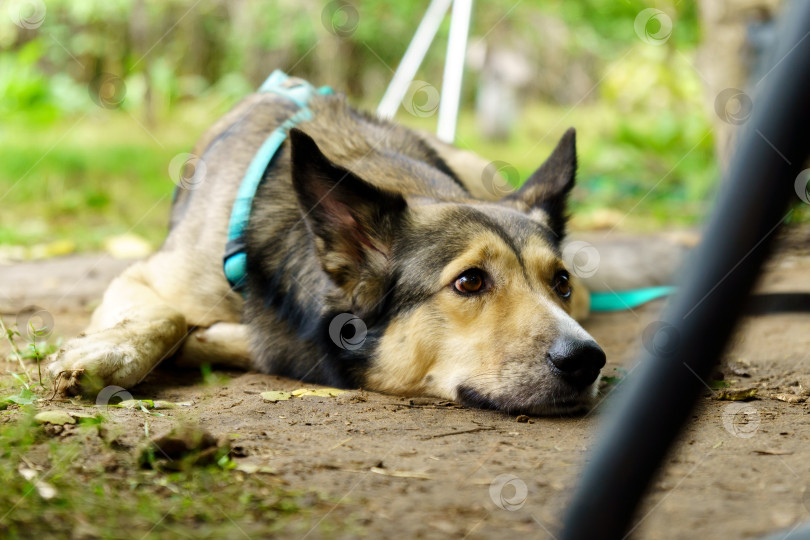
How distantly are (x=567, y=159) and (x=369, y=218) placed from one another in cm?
124

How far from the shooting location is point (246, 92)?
13.4 m

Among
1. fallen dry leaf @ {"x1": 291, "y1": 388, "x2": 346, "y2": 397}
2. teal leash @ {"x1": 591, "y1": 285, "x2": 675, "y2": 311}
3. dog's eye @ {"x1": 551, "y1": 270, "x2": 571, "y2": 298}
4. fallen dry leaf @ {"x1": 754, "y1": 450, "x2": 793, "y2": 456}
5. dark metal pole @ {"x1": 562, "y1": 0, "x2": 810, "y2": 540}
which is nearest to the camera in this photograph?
→ dark metal pole @ {"x1": 562, "y1": 0, "x2": 810, "y2": 540}

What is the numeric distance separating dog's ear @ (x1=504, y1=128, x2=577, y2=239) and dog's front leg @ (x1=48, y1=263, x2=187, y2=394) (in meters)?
1.86

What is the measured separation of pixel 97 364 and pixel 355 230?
1.16 meters

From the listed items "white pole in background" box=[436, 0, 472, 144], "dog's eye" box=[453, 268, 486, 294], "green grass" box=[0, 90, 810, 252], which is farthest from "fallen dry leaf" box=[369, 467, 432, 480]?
"green grass" box=[0, 90, 810, 252]

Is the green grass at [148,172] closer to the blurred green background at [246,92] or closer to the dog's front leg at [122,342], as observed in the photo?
the blurred green background at [246,92]

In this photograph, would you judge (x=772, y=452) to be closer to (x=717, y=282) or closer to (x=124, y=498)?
(x=717, y=282)

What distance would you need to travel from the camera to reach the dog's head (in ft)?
9.24

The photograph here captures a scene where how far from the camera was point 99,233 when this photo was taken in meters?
7.98

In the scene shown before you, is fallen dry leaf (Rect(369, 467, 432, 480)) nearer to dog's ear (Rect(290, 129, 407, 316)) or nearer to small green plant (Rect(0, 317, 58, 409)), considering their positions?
dog's ear (Rect(290, 129, 407, 316))

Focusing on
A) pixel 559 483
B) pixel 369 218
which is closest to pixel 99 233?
pixel 369 218

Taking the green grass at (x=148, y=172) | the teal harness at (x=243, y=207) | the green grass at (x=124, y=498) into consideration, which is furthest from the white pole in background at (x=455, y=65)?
the green grass at (x=124, y=498)

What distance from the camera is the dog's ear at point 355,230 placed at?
3.04 metres

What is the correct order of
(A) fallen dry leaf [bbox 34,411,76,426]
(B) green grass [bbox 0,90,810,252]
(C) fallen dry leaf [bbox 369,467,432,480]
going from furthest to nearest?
(B) green grass [bbox 0,90,810,252] → (A) fallen dry leaf [bbox 34,411,76,426] → (C) fallen dry leaf [bbox 369,467,432,480]
